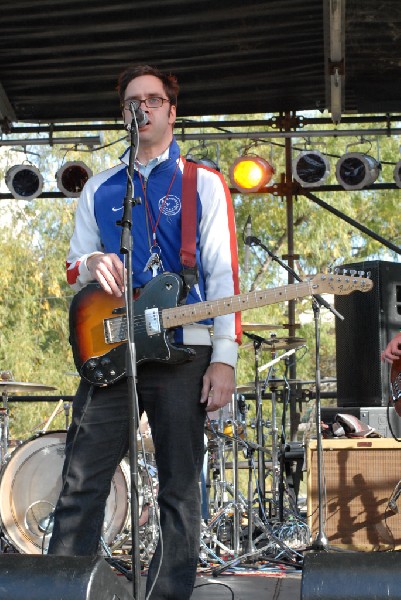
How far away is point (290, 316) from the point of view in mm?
8703

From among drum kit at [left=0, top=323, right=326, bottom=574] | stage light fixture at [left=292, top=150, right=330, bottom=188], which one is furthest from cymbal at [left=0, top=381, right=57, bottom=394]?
stage light fixture at [left=292, top=150, right=330, bottom=188]

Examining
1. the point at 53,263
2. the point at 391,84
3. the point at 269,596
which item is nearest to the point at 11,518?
the point at 269,596

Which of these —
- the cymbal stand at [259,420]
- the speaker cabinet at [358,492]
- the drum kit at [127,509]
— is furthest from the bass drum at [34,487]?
the speaker cabinet at [358,492]

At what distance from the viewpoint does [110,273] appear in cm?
334

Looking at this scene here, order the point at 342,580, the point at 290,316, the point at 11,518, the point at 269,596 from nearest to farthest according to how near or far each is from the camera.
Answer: the point at 342,580
the point at 269,596
the point at 11,518
the point at 290,316

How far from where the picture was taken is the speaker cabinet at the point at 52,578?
2.40 meters

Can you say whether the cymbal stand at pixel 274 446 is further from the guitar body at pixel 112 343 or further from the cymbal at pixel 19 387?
the guitar body at pixel 112 343

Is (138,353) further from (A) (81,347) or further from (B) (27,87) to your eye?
(B) (27,87)

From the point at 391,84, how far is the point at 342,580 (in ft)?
18.8

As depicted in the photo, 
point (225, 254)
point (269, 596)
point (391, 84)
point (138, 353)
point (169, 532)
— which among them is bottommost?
point (269, 596)

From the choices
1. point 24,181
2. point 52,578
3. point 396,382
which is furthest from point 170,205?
point 24,181

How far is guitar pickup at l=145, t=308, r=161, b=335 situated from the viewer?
339cm

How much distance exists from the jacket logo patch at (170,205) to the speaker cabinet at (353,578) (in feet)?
4.91

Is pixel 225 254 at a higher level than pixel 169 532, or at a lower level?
higher
